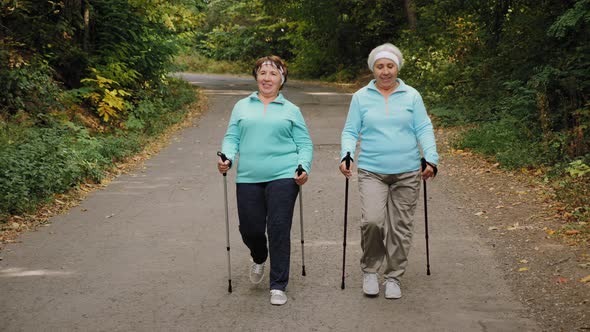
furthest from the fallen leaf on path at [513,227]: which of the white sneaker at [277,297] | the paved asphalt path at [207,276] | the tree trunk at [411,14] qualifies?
the tree trunk at [411,14]

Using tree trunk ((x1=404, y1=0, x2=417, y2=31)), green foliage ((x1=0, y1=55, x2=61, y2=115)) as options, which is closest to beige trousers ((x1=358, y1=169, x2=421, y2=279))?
green foliage ((x1=0, y1=55, x2=61, y2=115))

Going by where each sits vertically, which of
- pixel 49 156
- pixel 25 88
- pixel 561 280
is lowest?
pixel 561 280

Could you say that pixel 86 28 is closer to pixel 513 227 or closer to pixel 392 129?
pixel 513 227

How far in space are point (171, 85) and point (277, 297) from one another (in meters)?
18.9

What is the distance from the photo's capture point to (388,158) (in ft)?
18.8

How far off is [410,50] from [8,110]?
16641 mm

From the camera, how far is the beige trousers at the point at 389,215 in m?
5.73

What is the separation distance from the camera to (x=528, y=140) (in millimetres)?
12070

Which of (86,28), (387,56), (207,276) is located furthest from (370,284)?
(86,28)

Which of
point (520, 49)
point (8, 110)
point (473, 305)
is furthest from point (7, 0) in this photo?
point (520, 49)

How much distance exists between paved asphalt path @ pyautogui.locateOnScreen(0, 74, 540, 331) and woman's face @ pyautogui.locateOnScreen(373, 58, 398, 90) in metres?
1.74

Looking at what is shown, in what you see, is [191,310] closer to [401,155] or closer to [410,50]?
[401,155]

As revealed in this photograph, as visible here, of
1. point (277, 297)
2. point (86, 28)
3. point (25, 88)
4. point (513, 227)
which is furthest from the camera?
point (86, 28)

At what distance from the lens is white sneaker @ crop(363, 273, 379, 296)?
18.9 ft
